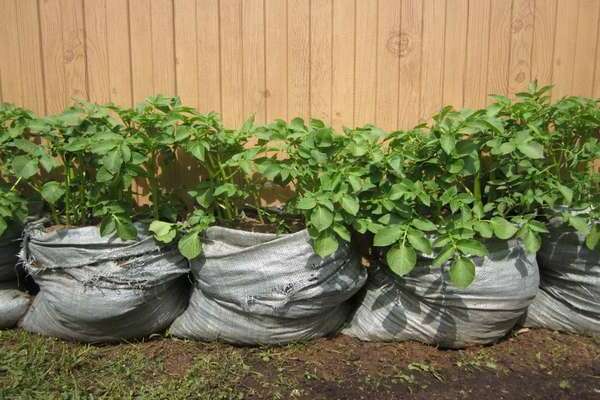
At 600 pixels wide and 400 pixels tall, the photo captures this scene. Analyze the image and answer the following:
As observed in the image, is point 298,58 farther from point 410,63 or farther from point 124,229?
point 124,229

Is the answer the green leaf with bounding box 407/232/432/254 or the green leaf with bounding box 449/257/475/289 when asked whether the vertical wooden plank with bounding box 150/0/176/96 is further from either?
the green leaf with bounding box 449/257/475/289

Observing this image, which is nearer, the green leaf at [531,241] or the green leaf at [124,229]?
the green leaf at [531,241]

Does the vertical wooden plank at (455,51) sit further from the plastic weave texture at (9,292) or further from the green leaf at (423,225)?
the plastic weave texture at (9,292)

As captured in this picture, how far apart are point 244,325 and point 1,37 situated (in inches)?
74.9

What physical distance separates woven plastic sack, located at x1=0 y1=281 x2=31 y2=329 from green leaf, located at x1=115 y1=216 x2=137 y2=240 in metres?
0.74

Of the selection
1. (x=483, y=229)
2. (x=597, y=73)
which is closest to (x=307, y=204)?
(x=483, y=229)

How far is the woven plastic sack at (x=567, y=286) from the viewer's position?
8.67ft

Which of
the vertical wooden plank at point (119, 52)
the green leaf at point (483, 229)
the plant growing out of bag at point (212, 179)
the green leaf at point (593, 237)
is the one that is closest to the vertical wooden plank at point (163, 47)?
the vertical wooden plank at point (119, 52)

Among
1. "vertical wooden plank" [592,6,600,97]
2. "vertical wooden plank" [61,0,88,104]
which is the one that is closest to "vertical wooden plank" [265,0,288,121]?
"vertical wooden plank" [61,0,88,104]

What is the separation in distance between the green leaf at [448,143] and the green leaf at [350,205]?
0.43 metres

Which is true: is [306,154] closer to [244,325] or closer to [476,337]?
[244,325]

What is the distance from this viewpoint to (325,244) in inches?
91.1

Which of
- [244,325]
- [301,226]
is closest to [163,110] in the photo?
[301,226]

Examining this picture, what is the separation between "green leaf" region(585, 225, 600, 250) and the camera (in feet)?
8.19
